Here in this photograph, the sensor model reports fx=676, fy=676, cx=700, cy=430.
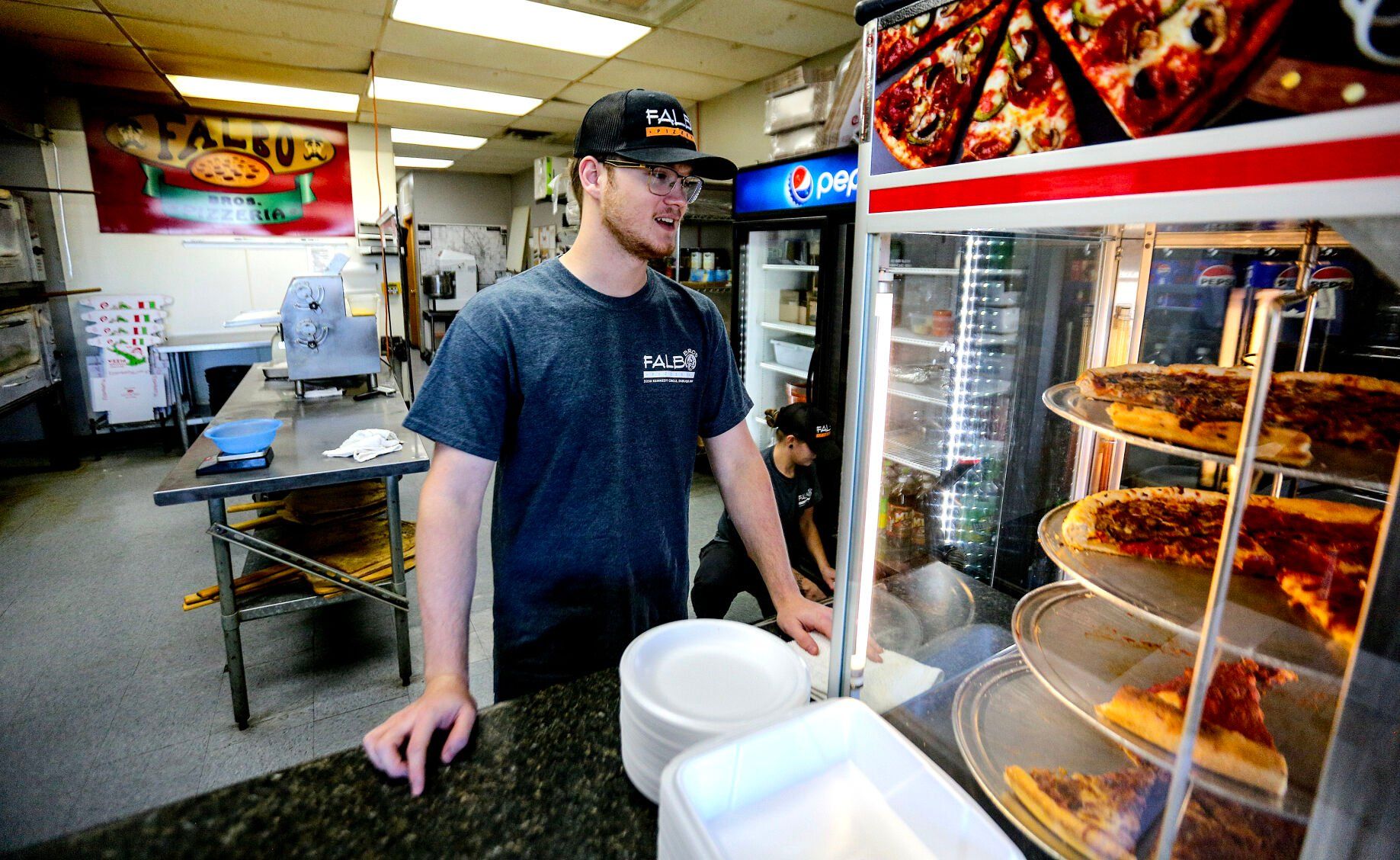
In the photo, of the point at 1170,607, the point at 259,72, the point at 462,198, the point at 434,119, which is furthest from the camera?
the point at 462,198

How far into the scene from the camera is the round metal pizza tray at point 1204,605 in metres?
0.74

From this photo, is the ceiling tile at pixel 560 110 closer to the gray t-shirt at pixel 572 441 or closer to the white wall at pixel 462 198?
the gray t-shirt at pixel 572 441

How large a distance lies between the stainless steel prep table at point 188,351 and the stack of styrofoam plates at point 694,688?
6.18 metres

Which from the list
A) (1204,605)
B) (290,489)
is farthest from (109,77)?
(1204,605)

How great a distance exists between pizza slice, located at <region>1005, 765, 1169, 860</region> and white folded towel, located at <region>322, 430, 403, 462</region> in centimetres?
268

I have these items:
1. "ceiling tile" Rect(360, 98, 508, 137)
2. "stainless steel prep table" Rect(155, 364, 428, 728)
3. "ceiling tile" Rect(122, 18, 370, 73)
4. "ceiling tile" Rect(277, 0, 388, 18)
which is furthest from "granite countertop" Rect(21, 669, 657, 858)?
"ceiling tile" Rect(360, 98, 508, 137)

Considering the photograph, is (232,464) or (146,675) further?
(146,675)

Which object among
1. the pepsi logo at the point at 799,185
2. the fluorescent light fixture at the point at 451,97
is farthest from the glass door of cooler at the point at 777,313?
the fluorescent light fixture at the point at 451,97

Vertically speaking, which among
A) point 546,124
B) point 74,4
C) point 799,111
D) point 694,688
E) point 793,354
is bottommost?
point 694,688

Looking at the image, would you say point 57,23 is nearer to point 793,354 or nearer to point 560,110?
point 560,110

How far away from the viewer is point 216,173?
260 inches

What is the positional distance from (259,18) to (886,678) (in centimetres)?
518

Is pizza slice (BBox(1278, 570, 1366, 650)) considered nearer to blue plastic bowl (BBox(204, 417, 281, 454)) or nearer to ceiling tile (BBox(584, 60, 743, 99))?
blue plastic bowl (BBox(204, 417, 281, 454))

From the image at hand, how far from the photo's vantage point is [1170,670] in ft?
3.30
